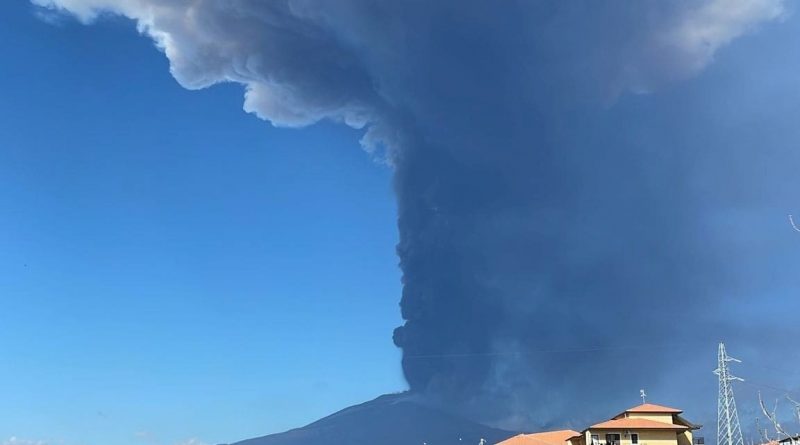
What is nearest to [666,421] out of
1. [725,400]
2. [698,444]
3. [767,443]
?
[698,444]

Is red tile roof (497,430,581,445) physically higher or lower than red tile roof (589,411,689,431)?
higher

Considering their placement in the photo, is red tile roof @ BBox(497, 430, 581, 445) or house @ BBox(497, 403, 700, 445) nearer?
house @ BBox(497, 403, 700, 445)

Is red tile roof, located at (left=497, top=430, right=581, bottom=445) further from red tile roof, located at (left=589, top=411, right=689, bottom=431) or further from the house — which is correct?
red tile roof, located at (left=589, top=411, right=689, bottom=431)

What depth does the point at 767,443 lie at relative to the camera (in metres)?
26.0

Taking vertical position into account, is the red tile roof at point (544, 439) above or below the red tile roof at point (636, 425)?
above

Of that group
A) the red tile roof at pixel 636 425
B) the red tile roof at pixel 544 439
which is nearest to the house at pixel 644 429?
the red tile roof at pixel 636 425

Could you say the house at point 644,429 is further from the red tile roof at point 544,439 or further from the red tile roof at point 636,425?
the red tile roof at point 544,439

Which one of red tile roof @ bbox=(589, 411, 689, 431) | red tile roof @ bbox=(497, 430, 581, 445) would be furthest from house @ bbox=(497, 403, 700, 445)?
red tile roof @ bbox=(497, 430, 581, 445)

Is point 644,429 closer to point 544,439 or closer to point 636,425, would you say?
point 636,425

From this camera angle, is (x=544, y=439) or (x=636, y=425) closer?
(x=636, y=425)

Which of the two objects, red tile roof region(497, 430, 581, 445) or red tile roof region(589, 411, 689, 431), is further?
red tile roof region(497, 430, 581, 445)

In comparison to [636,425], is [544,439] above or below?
above

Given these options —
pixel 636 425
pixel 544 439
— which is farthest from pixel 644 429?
pixel 544 439

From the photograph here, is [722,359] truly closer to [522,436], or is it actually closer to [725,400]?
[725,400]
